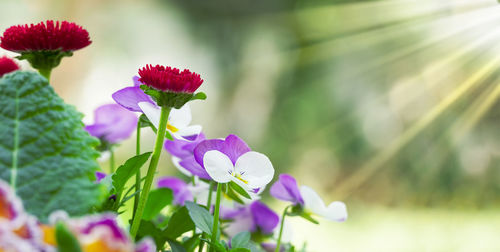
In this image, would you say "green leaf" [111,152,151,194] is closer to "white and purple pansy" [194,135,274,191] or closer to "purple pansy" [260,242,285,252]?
"white and purple pansy" [194,135,274,191]

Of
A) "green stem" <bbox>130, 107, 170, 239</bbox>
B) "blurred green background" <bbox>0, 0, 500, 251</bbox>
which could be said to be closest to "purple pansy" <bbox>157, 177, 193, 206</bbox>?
"green stem" <bbox>130, 107, 170, 239</bbox>

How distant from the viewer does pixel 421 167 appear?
3.66m

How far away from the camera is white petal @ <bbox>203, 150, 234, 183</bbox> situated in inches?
9.4

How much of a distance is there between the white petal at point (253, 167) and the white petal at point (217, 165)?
1cm

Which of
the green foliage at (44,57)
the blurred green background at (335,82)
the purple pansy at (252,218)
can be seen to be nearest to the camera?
the green foliage at (44,57)

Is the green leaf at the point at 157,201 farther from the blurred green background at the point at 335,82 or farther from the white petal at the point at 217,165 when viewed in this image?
the blurred green background at the point at 335,82

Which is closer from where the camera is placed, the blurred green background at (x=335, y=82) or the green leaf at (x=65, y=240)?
the green leaf at (x=65, y=240)

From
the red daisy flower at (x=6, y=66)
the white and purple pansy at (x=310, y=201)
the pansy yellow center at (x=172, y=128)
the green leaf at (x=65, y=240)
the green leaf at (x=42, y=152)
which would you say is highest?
the white and purple pansy at (x=310, y=201)

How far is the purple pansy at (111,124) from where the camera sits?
35 cm

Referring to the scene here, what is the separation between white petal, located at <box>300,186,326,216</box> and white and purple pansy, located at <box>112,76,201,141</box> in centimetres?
8

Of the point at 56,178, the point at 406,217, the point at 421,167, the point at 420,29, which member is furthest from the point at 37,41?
the point at 420,29

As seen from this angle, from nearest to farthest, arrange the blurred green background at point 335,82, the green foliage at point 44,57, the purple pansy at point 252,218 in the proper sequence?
the green foliage at point 44,57 < the purple pansy at point 252,218 < the blurred green background at point 335,82

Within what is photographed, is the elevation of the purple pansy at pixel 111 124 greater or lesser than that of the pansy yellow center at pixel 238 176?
greater

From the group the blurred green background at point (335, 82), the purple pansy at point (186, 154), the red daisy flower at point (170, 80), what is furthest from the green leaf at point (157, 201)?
the blurred green background at point (335, 82)
